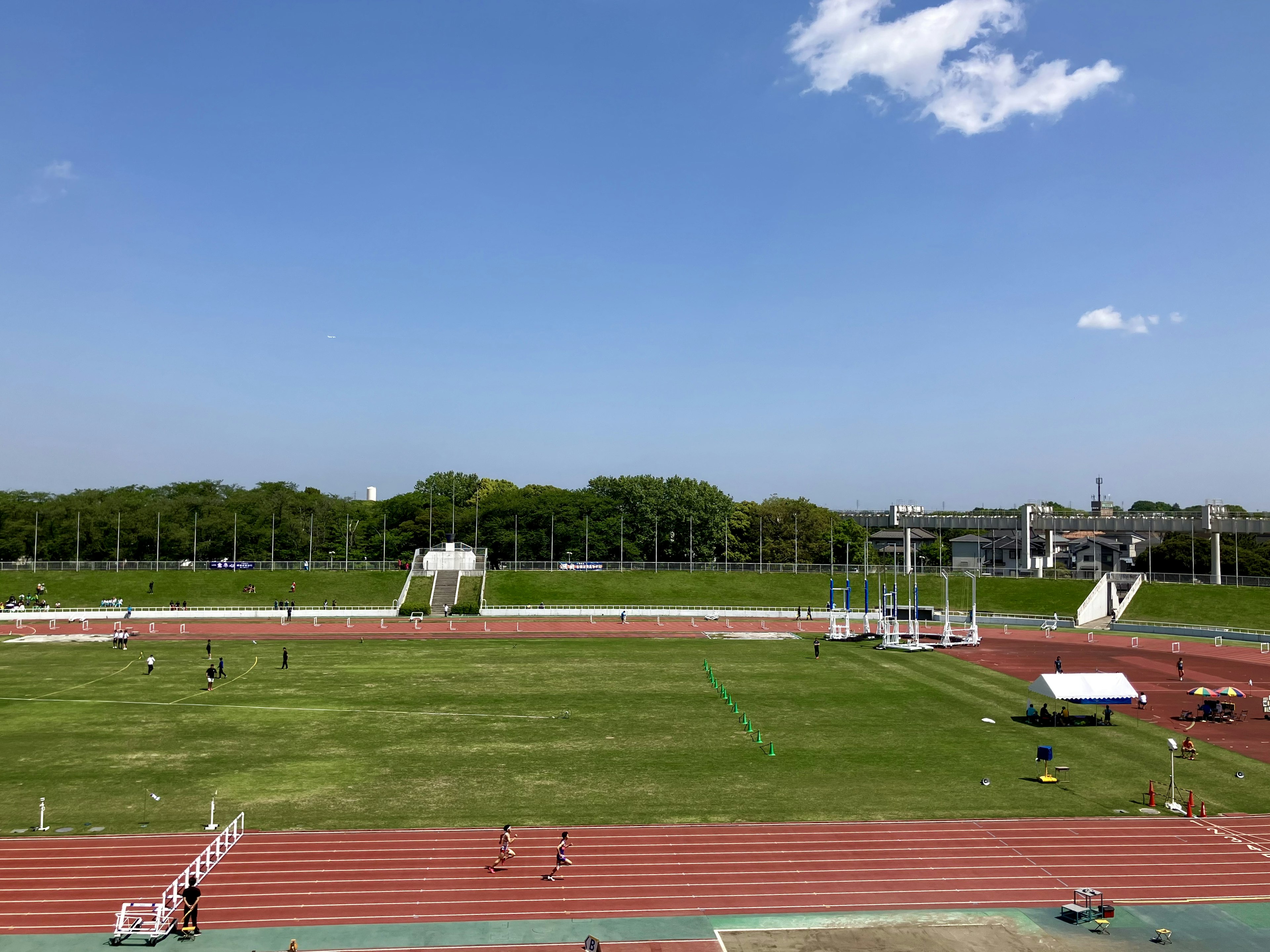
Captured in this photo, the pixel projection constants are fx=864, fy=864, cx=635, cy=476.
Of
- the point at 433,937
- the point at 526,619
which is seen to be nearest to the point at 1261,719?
the point at 433,937

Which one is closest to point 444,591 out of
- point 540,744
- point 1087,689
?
point 540,744

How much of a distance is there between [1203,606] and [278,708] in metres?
79.1

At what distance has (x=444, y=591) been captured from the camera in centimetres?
8775

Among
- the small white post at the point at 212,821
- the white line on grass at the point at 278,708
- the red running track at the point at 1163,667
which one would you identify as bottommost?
the red running track at the point at 1163,667

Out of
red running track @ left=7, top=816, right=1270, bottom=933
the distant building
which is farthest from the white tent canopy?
the distant building

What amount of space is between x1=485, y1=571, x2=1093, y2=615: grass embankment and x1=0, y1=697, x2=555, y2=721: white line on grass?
46078mm

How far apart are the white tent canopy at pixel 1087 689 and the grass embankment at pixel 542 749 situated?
4.36 feet

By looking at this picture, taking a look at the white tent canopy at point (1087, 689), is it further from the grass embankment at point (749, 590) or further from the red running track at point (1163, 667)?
the grass embankment at point (749, 590)

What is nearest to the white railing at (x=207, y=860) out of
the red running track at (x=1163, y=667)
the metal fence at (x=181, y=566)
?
the red running track at (x=1163, y=667)

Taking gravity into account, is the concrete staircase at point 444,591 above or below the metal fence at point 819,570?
below

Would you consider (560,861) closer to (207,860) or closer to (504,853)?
(504,853)

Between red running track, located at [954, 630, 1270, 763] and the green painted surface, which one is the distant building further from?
the green painted surface

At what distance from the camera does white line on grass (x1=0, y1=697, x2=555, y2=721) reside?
1480 inches

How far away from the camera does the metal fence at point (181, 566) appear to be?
298 ft
